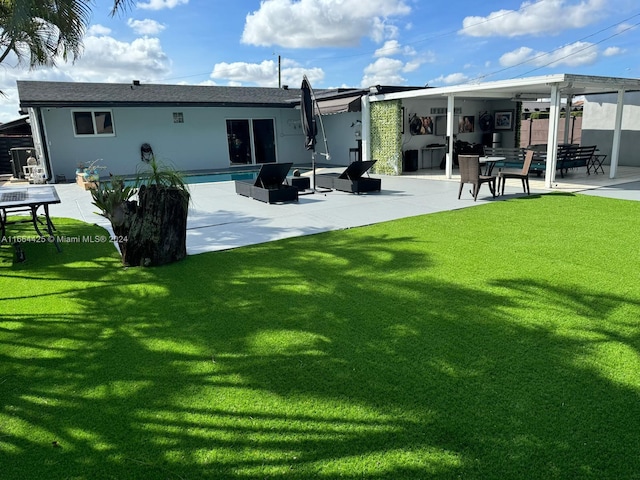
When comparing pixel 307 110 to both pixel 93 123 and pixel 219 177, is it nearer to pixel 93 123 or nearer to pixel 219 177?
pixel 219 177

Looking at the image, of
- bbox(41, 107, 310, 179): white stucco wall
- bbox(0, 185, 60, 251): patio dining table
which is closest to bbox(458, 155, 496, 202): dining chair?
bbox(0, 185, 60, 251): patio dining table

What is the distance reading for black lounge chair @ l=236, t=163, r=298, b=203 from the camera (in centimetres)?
1057

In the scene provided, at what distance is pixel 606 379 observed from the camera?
307 centimetres

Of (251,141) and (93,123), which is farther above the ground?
(93,123)

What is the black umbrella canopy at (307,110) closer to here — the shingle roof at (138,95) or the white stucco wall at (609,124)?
the shingle roof at (138,95)

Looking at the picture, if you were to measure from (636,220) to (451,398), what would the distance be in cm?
690

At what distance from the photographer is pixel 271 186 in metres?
11.3

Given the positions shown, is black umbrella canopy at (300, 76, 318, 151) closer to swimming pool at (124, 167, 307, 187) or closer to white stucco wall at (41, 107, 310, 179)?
swimming pool at (124, 167, 307, 187)

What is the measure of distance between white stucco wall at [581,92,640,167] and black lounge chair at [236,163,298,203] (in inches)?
537

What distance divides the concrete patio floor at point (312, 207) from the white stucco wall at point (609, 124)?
11.2 feet

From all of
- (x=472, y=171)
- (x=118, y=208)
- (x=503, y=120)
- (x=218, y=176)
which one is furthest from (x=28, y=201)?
(x=503, y=120)

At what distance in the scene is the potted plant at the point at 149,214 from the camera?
5703 millimetres

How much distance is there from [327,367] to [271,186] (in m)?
8.34

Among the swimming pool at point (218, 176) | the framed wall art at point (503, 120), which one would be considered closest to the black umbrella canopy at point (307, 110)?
the swimming pool at point (218, 176)
